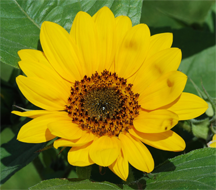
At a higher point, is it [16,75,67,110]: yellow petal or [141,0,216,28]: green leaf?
[16,75,67,110]: yellow petal

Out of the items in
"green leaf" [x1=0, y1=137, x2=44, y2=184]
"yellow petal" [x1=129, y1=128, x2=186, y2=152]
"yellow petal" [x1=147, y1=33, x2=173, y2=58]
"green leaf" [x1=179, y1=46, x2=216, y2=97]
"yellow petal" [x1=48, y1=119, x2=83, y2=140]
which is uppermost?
"yellow petal" [x1=147, y1=33, x2=173, y2=58]

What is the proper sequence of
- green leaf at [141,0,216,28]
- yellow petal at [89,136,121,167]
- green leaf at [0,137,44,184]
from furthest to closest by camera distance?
green leaf at [141,0,216,28] < green leaf at [0,137,44,184] < yellow petal at [89,136,121,167]

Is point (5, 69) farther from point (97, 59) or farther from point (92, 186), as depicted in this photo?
point (92, 186)

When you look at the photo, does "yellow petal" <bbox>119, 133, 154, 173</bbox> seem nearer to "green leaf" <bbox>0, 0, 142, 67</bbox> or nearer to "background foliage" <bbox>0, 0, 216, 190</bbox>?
"background foliage" <bbox>0, 0, 216, 190</bbox>

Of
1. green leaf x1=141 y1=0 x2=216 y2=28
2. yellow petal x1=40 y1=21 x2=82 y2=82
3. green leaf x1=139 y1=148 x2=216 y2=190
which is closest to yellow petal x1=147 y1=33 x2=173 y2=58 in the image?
yellow petal x1=40 y1=21 x2=82 y2=82

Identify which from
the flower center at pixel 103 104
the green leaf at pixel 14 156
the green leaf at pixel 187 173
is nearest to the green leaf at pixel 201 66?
the flower center at pixel 103 104

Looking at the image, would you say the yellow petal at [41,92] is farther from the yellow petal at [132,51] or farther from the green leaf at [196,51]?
the green leaf at [196,51]

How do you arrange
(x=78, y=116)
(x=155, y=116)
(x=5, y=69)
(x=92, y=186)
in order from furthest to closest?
(x=5, y=69)
(x=78, y=116)
(x=155, y=116)
(x=92, y=186)

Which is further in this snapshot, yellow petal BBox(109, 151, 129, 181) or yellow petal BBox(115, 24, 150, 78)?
yellow petal BBox(115, 24, 150, 78)

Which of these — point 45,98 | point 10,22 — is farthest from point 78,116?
point 10,22
